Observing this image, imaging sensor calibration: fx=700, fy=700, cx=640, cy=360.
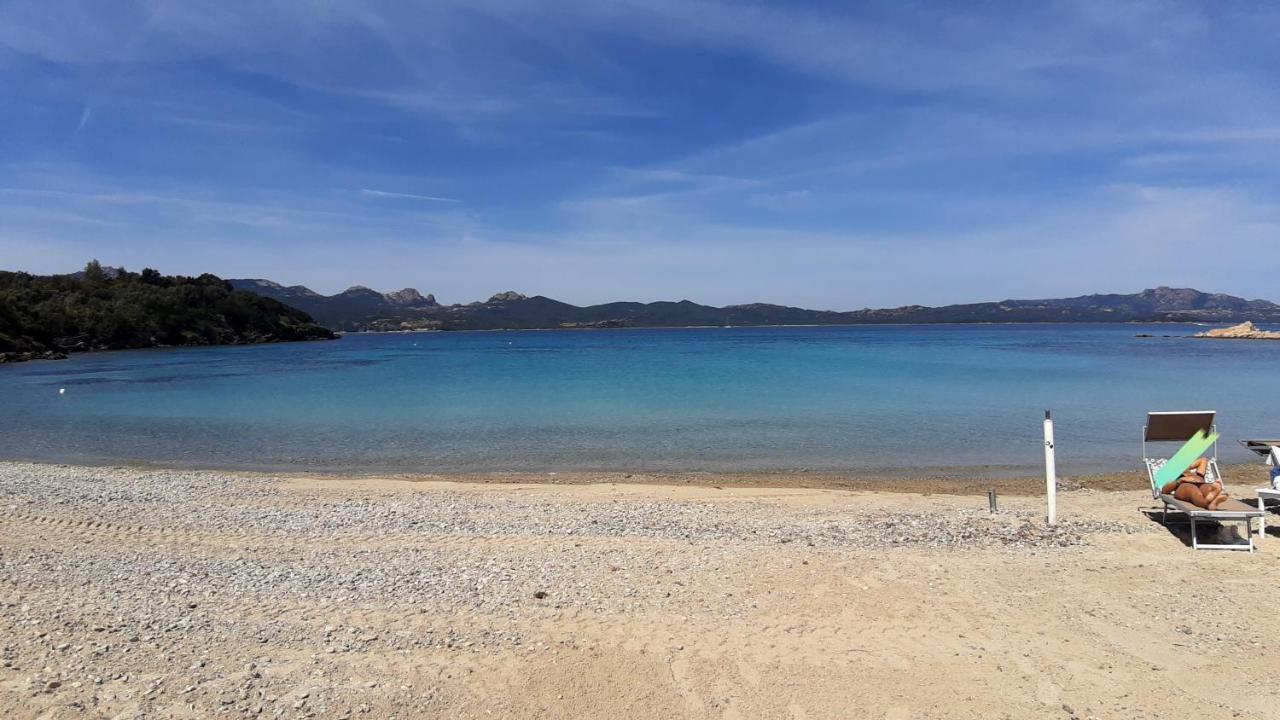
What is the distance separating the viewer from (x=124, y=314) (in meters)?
83.9

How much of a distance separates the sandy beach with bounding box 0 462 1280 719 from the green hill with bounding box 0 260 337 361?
230ft

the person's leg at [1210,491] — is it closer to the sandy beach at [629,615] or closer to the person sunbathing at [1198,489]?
the person sunbathing at [1198,489]

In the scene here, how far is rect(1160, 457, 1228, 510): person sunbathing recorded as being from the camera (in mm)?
8203

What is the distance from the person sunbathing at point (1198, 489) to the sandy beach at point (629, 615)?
530 millimetres

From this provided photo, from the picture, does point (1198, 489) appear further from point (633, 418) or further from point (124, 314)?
point (124, 314)

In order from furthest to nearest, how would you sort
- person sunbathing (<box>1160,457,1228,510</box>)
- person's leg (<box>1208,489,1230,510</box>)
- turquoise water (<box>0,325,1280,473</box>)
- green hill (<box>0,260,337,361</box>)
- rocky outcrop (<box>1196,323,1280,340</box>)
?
rocky outcrop (<box>1196,323,1280,340</box>), green hill (<box>0,260,337,361</box>), turquoise water (<box>0,325,1280,473</box>), person sunbathing (<box>1160,457,1228,510</box>), person's leg (<box>1208,489,1230,510</box>)

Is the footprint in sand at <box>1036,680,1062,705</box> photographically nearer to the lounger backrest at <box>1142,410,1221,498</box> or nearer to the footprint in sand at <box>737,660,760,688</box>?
the footprint in sand at <box>737,660,760,688</box>

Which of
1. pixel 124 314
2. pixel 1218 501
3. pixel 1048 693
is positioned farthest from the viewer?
pixel 124 314

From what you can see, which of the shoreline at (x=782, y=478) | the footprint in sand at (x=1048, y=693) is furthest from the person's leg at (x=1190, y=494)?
the footprint in sand at (x=1048, y=693)

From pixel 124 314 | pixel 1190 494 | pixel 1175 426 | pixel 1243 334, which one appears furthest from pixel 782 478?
pixel 1243 334

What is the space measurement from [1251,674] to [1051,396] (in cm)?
2595

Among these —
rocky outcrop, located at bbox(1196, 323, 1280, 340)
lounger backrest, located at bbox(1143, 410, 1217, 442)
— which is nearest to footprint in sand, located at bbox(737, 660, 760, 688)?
lounger backrest, located at bbox(1143, 410, 1217, 442)

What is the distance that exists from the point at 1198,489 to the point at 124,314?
335 ft

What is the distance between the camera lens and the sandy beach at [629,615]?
15.3 ft
